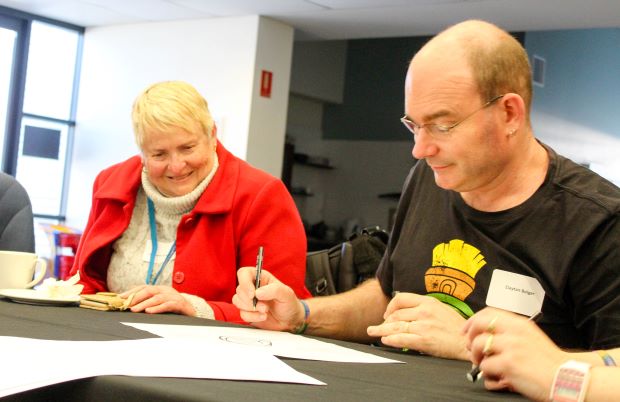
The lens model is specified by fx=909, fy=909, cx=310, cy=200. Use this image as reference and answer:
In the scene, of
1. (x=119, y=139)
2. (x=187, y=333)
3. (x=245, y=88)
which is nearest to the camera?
(x=187, y=333)

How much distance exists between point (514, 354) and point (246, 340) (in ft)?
1.68

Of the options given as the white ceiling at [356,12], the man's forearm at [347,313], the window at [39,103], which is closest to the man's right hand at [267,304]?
the man's forearm at [347,313]

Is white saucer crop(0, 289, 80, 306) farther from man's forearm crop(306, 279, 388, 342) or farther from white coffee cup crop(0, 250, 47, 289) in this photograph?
man's forearm crop(306, 279, 388, 342)

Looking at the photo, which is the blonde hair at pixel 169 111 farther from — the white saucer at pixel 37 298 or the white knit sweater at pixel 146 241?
the white saucer at pixel 37 298

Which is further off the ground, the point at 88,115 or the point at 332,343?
the point at 88,115

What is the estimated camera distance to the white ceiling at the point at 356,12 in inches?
250

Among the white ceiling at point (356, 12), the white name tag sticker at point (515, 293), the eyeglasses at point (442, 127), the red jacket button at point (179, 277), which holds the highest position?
the white ceiling at point (356, 12)

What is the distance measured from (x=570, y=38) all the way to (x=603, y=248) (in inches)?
326

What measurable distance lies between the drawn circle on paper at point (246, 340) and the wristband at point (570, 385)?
0.52 metres

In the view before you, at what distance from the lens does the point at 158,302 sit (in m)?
1.98

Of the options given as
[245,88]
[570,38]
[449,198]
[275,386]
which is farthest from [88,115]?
[275,386]

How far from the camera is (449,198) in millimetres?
1926

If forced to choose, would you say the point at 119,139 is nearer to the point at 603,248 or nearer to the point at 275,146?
the point at 275,146

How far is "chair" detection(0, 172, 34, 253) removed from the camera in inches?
103
